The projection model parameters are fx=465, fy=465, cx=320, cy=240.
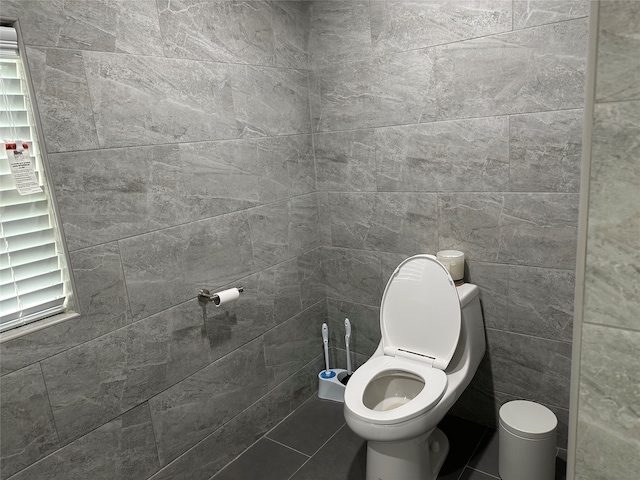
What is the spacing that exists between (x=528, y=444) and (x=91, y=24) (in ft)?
7.29

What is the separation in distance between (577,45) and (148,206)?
5.61ft

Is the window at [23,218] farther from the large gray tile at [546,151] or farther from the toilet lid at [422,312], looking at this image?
the large gray tile at [546,151]

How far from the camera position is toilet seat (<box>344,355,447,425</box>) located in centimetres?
172

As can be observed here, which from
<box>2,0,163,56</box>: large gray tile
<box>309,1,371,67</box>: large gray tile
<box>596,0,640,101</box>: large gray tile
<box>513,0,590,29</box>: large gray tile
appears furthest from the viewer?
<box>309,1,371,67</box>: large gray tile

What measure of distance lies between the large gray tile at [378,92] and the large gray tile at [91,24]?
917 millimetres

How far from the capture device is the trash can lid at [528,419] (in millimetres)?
1837

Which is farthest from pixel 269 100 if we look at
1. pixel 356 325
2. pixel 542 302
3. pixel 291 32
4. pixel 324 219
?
pixel 542 302

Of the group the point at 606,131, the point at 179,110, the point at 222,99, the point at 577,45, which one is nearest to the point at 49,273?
the point at 179,110

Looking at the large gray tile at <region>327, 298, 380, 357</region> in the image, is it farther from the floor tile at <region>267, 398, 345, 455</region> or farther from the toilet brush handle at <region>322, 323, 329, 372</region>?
the floor tile at <region>267, 398, 345, 455</region>

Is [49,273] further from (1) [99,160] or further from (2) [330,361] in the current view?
A: (2) [330,361]

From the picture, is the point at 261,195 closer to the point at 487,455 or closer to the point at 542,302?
the point at 542,302

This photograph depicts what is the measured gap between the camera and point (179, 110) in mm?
1835

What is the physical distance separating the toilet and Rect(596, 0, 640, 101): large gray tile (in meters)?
1.37

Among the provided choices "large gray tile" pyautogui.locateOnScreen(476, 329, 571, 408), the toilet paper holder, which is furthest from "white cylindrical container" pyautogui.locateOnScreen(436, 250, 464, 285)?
the toilet paper holder
